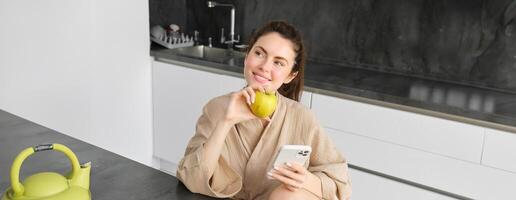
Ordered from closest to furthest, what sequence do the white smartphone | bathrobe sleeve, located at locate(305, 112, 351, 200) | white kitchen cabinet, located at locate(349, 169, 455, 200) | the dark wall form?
1. the white smartphone
2. bathrobe sleeve, located at locate(305, 112, 351, 200)
3. white kitchen cabinet, located at locate(349, 169, 455, 200)
4. the dark wall

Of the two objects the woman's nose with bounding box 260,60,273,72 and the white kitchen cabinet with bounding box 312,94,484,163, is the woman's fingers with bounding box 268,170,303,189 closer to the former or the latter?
the woman's nose with bounding box 260,60,273,72

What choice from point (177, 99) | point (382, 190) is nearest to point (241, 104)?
point (382, 190)

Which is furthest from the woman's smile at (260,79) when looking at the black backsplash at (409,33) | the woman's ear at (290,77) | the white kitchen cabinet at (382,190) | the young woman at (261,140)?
the black backsplash at (409,33)

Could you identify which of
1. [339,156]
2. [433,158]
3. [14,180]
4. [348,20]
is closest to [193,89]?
[348,20]

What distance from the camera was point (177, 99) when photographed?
298 cm

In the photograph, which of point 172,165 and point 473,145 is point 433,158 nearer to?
point 473,145

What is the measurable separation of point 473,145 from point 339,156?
93 cm

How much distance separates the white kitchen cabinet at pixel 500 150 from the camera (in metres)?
2.00

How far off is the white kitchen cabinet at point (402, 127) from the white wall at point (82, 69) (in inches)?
42.8

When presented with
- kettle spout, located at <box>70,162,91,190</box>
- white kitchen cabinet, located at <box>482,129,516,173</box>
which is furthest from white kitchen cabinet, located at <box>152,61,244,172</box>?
kettle spout, located at <box>70,162,91,190</box>

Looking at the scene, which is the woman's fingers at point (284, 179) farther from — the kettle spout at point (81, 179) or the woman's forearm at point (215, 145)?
the kettle spout at point (81, 179)

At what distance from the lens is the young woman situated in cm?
124

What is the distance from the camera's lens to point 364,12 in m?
2.78

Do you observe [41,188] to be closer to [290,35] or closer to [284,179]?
[284,179]
